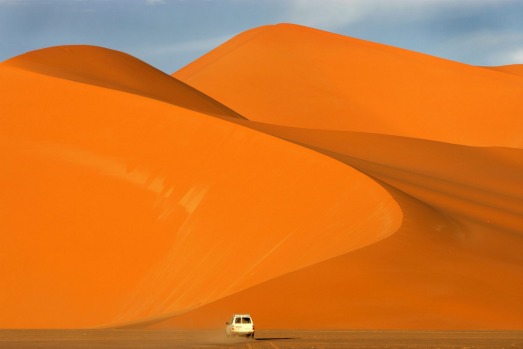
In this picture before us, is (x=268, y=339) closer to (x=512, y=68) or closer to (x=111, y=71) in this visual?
(x=111, y=71)

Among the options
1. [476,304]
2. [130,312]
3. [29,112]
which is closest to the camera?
[476,304]

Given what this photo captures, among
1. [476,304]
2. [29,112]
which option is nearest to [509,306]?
[476,304]

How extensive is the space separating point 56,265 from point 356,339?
20.6m

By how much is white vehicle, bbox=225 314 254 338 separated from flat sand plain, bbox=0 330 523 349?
269 mm

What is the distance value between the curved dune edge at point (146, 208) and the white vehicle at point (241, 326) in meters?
9.12

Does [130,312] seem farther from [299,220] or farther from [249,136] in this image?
[249,136]

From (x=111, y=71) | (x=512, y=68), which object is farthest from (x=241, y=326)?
(x=512, y=68)

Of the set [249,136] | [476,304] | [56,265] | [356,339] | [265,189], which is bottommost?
[356,339]

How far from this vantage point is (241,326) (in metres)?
38.7

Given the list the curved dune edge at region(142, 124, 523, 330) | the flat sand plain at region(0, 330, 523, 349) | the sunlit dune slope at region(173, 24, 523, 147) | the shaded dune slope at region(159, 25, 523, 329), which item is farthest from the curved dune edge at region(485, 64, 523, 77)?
the flat sand plain at region(0, 330, 523, 349)

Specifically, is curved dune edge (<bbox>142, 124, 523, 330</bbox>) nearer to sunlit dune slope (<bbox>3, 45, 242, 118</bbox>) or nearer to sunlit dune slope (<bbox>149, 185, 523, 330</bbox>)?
sunlit dune slope (<bbox>149, 185, 523, 330</bbox>)

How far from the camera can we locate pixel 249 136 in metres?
60.6

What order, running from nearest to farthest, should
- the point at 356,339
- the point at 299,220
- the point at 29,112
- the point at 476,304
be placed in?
the point at 356,339, the point at 476,304, the point at 299,220, the point at 29,112

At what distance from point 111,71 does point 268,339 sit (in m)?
41.0
